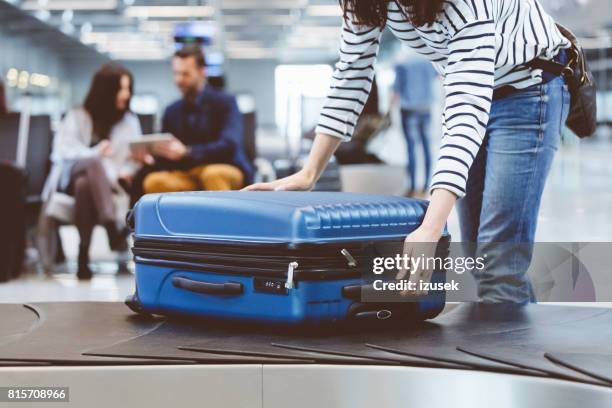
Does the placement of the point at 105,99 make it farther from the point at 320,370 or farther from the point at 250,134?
the point at 320,370

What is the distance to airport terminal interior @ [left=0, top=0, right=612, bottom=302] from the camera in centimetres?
495

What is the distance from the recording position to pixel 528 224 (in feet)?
5.64

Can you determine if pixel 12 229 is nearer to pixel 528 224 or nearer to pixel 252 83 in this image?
pixel 528 224

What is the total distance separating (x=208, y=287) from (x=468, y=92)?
55 cm

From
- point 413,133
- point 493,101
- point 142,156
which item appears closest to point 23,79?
point 413,133

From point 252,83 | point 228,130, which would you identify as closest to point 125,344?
point 228,130

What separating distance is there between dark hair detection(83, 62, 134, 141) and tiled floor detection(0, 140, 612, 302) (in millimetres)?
814

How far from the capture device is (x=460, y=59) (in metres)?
1.46

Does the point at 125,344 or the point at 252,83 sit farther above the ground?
the point at 252,83

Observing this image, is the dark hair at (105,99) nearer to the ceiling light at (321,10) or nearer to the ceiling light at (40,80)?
the ceiling light at (321,10)

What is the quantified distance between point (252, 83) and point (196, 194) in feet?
100

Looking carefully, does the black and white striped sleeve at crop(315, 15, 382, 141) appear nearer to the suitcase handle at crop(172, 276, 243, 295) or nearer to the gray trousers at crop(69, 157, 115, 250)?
the suitcase handle at crop(172, 276, 243, 295)

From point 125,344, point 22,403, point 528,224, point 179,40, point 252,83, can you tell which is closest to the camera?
point 22,403

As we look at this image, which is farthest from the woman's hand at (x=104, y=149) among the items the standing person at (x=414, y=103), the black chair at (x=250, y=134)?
the standing person at (x=414, y=103)
